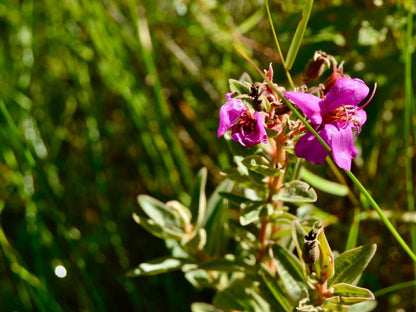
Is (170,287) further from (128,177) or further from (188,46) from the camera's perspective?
(188,46)

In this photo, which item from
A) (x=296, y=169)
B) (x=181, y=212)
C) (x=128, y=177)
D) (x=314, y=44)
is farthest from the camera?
(x=128, y=177)

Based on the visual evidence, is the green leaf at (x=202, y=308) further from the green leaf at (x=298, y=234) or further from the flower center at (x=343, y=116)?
the flower center at (x=343, y=116)

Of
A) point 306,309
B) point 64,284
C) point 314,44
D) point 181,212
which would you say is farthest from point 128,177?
point 306,309

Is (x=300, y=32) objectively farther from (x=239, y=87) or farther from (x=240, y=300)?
(x=240, y=300)

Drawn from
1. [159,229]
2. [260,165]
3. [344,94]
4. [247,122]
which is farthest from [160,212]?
[344,94]

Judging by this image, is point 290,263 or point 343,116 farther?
point 290,263

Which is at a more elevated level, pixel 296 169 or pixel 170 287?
pixel 296 169

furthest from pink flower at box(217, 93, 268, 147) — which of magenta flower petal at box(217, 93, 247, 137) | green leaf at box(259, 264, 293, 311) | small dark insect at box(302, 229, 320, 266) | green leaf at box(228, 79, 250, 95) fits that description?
green leaf at box(259, 264, 293, 311)
